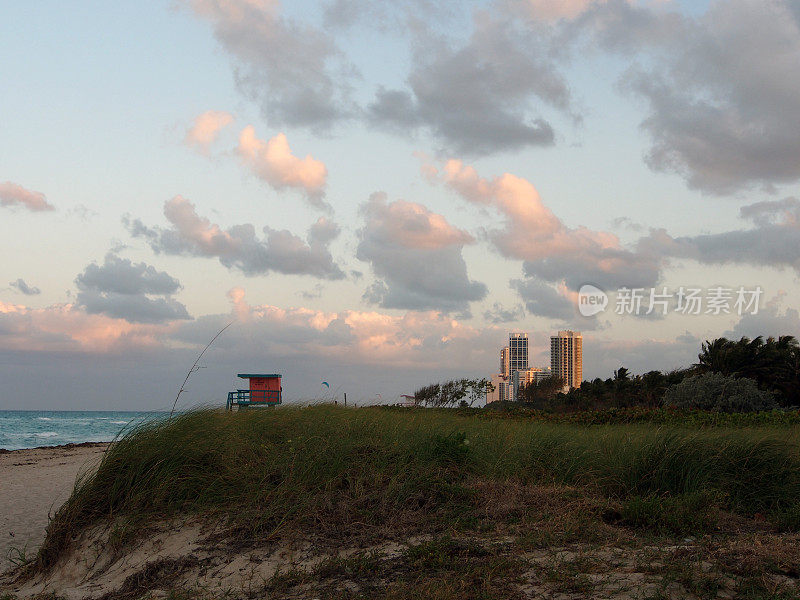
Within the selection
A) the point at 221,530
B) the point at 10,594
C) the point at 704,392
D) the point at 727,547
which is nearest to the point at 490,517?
the point at 727,547

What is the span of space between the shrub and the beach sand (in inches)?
721

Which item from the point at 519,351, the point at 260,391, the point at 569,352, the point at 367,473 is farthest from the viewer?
the point at 519,351

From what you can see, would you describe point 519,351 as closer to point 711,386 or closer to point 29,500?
point 711,386

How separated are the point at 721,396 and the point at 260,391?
17.4 meters

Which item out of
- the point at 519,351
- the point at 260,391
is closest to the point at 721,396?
the point at 260,391

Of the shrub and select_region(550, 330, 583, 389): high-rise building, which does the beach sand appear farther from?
select_region(550, 330, 583, 389): high-rise building

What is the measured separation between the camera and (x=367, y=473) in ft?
27.2

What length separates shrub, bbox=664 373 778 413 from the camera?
903 inches

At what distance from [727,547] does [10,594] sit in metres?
7.30

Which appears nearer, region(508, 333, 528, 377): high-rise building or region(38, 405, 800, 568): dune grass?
region(38, 405, 800, 568): dune grass

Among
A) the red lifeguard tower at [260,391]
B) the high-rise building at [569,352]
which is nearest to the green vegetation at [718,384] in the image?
the red lifeguard tower at [260,391]

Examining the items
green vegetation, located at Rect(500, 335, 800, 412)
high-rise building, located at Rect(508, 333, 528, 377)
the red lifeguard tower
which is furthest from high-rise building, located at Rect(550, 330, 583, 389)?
the red lifeguard tower

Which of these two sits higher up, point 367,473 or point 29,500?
point 367,473

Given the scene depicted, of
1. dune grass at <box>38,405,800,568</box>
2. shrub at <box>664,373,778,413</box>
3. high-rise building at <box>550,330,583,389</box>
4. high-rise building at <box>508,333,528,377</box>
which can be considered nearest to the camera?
dune grass at <box>38,405,800,568</box>
